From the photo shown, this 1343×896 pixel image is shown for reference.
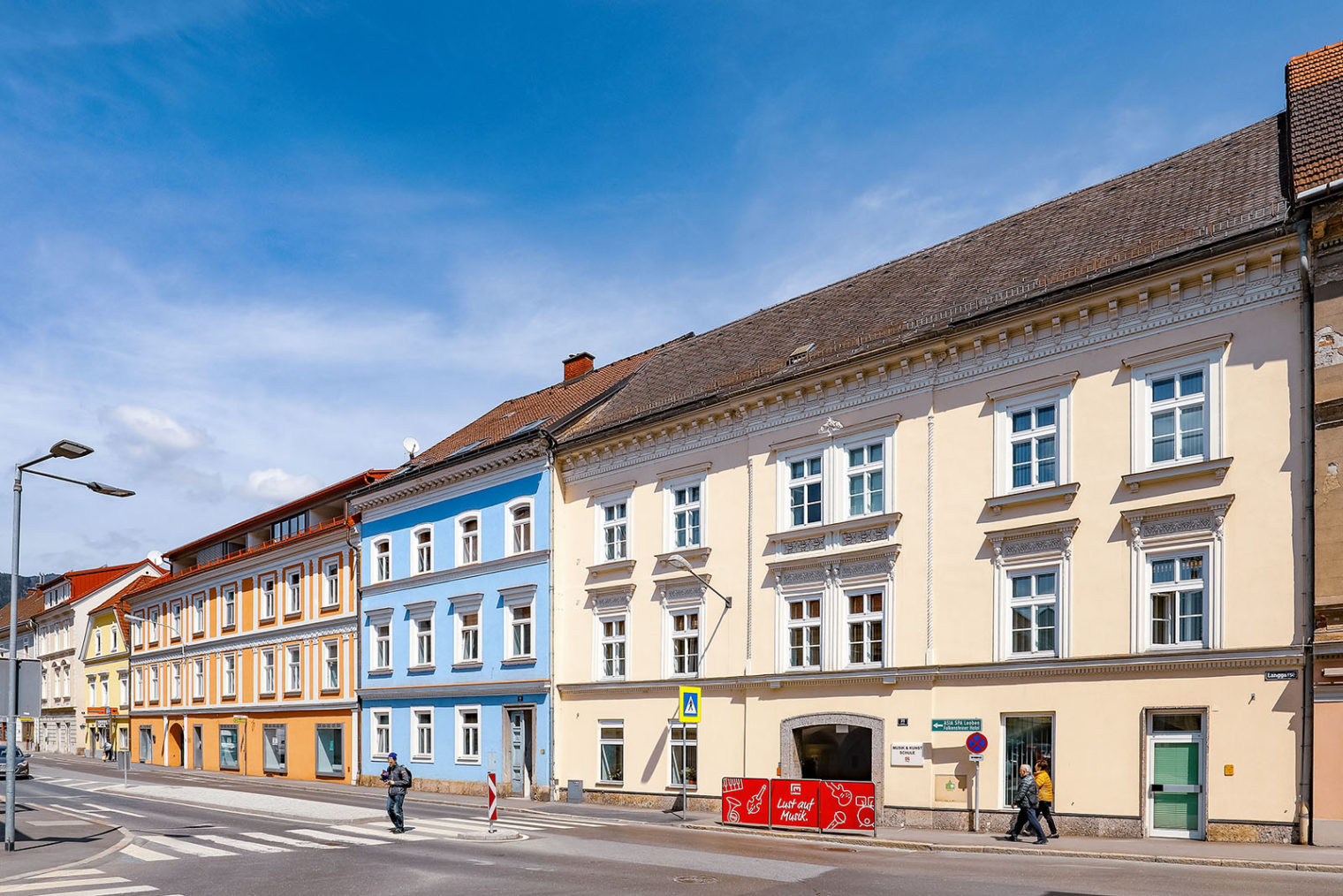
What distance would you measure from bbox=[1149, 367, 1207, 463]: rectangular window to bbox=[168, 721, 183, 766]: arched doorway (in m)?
52.8

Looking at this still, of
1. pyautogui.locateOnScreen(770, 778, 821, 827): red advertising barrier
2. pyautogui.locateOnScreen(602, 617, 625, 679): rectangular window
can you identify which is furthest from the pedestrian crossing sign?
pyautogui.locateOnScreen(602, 617, 625, 679): rectangular window

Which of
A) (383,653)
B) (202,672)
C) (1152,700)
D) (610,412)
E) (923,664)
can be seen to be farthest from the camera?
(202,672)

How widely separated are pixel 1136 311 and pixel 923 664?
26.1ft

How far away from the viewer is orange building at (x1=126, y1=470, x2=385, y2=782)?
45281mm

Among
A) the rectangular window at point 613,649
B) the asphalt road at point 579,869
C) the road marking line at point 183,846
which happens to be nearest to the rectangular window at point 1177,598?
the asphalt road at point 579,869

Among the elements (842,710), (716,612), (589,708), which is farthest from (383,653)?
(842,710)

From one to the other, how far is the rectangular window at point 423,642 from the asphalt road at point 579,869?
1435 centimetres

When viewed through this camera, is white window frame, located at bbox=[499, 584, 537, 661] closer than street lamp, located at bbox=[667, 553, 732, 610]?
No

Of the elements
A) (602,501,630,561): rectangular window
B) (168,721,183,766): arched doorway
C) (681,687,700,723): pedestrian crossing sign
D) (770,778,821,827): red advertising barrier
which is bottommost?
(168,721,183,766): arched doorway

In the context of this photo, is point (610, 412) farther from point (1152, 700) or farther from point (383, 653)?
point (1152, 700)

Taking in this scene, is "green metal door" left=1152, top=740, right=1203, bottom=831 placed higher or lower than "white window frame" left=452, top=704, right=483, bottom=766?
higher

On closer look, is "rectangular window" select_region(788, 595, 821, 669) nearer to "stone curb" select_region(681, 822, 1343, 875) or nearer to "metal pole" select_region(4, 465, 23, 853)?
"stone curb" select_region(681, 822, 1343, 875)

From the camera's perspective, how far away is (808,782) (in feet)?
76.5

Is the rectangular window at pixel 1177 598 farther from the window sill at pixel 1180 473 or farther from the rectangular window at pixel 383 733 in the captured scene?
the rectangular window at pixel 383 733
